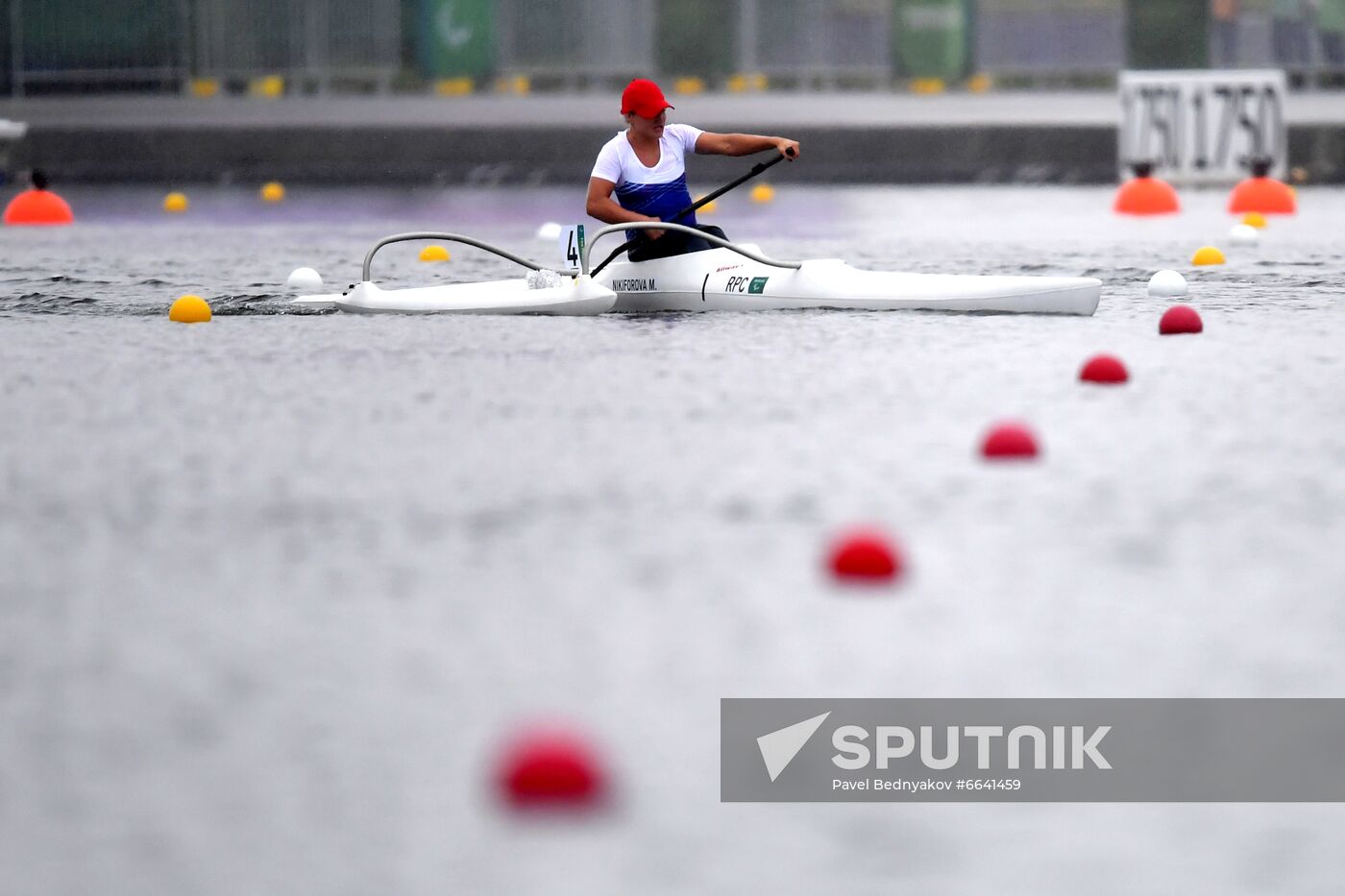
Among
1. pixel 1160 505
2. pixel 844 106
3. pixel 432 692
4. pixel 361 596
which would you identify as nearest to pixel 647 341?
pixel 1160 505

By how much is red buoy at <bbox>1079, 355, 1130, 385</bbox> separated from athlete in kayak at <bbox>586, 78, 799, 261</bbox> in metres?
2.86

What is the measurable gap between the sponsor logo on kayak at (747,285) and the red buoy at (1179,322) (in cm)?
175

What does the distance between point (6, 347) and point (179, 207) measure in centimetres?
989

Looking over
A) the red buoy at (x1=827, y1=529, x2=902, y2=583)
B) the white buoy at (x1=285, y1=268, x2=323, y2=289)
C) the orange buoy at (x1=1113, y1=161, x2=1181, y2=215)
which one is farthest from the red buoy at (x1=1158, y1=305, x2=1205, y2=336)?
the orange buoy at (x1=1113, y1=161, x2=1181, y2=215)

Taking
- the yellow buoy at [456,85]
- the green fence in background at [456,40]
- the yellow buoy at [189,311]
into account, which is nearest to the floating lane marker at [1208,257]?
the yellow buoy at [189,311]

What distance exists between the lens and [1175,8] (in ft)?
84.9

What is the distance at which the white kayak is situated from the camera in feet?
31.0

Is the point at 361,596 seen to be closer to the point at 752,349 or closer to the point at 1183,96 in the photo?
the point at 752,349

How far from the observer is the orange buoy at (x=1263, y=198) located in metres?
16.1

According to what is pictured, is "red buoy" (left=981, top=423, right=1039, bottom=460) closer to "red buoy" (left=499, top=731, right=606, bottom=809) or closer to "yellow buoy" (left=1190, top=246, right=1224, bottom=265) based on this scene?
"red buoy" (left=499, top=731, right=606, bottom=809)

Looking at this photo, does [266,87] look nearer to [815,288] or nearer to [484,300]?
[484,300]

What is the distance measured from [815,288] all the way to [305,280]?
2.87m

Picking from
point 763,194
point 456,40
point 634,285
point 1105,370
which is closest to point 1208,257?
point 634,285

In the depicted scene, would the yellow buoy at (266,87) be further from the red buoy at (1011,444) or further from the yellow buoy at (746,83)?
the red buoy at (1011,444)
